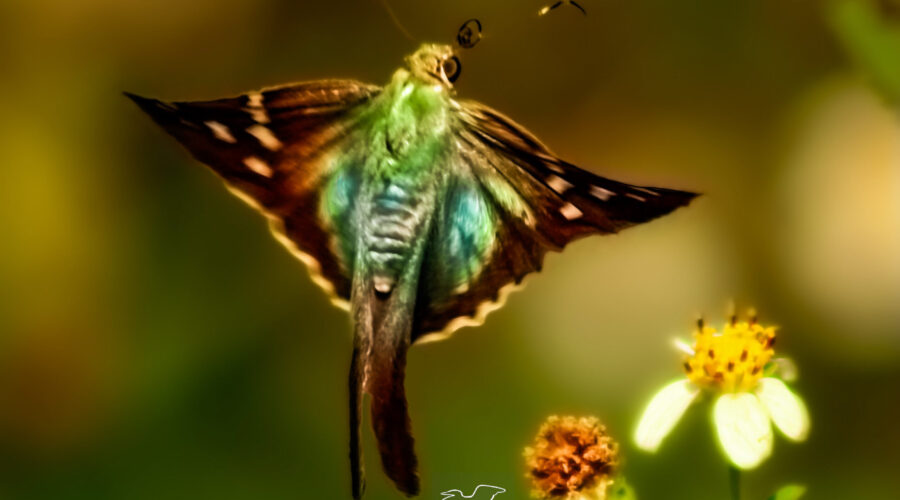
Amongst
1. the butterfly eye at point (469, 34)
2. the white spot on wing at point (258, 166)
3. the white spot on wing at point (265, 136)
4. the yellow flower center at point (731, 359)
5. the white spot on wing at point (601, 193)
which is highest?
the butterfly eye at point (469, 34)

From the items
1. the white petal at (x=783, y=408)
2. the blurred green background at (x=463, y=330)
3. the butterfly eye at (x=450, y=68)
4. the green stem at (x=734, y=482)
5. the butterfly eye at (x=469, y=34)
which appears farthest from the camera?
the blurred green background at (x=463, y=330)

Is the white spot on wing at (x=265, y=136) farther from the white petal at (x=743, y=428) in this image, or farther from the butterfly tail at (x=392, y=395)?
the white petal at (x=743, y=428)

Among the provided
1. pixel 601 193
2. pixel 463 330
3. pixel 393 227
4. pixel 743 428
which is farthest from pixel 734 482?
pixel 463 330

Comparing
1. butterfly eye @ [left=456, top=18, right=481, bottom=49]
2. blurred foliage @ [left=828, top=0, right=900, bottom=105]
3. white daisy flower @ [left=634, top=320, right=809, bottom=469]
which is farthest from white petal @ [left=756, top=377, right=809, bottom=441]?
butterfly eye @ [left=456, top=18, right=481, bottom=49]

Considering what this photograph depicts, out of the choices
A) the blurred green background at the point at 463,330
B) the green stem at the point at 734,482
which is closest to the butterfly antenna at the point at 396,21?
the blurred green background at the point at 463,330

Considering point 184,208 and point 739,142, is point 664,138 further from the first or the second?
point 184,208

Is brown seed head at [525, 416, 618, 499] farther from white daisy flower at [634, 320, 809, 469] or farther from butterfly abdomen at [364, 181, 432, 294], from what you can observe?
butterfly abdomen at [364, 181, 432, 294]
